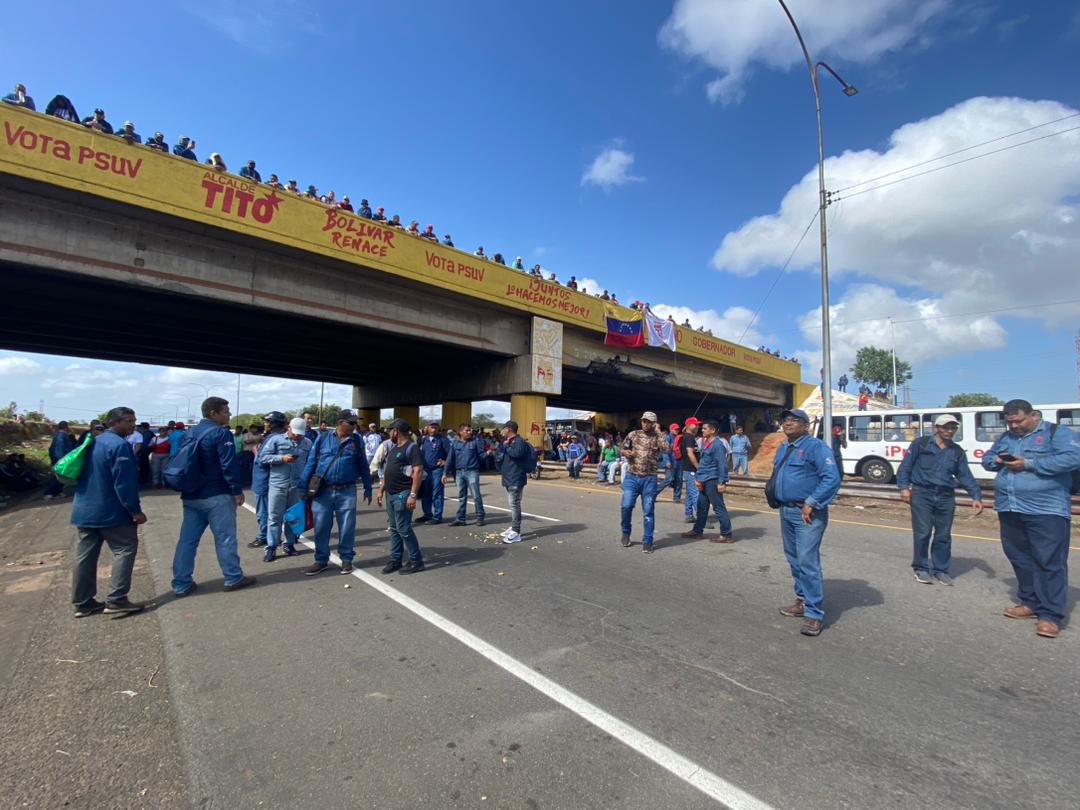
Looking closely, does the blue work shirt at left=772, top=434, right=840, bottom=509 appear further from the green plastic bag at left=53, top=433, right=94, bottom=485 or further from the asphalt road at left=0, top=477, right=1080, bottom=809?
the green plastic bag at left=53, top=433, right=94, bottom=485

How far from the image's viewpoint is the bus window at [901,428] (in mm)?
15172

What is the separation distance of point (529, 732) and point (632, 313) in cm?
2290

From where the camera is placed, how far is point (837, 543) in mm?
7500

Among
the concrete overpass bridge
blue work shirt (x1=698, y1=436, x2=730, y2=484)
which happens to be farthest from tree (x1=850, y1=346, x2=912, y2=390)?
blue work shirt (x1=698, y1=436, x2=730, y2=484)

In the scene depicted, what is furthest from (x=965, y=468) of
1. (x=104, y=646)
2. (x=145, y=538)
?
(x=145, y=538)

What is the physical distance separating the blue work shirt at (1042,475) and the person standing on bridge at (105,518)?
7431mm

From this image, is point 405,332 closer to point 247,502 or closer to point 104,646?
point 247,502

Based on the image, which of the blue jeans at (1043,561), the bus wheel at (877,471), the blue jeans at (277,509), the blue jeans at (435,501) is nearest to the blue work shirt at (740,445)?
the bus wheel at (877,471)

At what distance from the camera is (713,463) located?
778 cm

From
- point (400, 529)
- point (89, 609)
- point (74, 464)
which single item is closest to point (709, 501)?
point (400, 529)

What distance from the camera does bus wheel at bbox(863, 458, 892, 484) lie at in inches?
627

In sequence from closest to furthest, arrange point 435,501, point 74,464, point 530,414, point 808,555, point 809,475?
point 808,555
point 809,475
point 74,464
point 435,501
point 530,414

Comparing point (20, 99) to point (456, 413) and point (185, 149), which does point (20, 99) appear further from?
point (456, 413)

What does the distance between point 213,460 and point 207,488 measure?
0.91 ft
